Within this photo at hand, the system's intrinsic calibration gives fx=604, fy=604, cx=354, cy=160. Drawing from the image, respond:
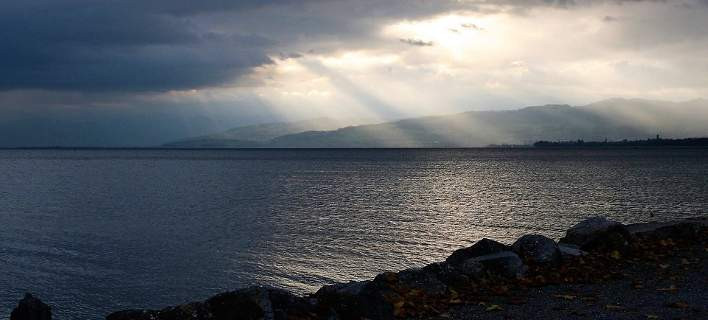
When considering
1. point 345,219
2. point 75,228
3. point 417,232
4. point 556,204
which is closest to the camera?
point 417,232

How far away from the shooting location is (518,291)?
15102 millimetres

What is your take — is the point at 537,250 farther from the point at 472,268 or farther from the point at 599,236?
the point at 599,236

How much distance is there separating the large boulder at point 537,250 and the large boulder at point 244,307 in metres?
7.26

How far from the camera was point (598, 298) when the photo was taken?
1403 centimetres

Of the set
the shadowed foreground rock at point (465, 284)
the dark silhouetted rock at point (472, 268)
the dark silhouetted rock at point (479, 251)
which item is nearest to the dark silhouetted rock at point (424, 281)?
the shadowed foreground rock at point (465, 284)

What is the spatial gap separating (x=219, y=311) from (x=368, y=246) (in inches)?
1076

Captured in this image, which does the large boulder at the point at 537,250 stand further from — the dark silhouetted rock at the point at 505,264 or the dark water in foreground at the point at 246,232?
the dark water in foreground at the point at 246,232

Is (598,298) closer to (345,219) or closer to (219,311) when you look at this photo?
(219,311)

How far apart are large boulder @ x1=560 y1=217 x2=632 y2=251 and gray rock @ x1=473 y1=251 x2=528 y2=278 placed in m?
4.35

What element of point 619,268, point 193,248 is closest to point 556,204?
point 193,248

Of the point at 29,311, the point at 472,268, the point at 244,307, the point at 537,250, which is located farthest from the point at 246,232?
the point at 244,307

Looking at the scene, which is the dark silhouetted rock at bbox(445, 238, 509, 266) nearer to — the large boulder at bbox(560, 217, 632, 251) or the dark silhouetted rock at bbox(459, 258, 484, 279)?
the dark silhouetted rock at bbox(459, 258, 484, 279)

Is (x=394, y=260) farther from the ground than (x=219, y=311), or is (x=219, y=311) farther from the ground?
(x=219, y=311)

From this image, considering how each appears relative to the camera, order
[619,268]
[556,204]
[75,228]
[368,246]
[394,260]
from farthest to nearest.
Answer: [556,204]
[75,228]
[368,246]
[394,260]
[619,268]
